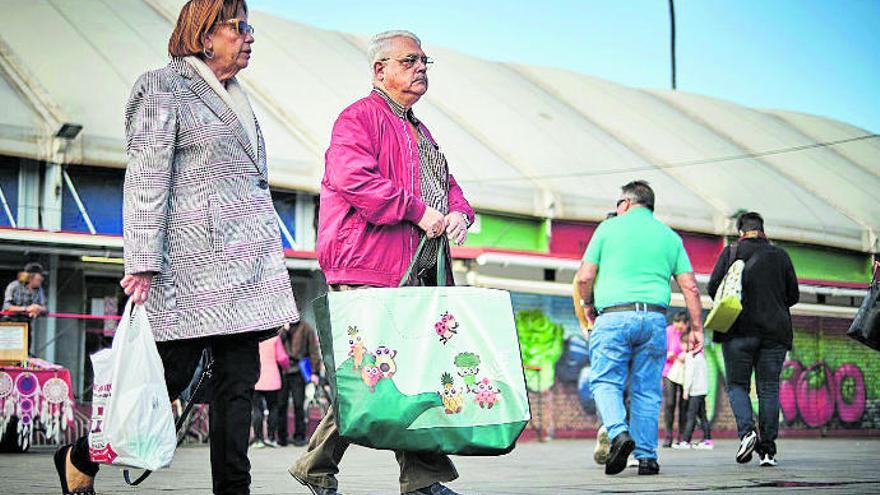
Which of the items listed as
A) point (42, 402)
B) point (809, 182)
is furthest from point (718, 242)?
point (42, 402)

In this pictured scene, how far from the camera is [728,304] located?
9.93 m

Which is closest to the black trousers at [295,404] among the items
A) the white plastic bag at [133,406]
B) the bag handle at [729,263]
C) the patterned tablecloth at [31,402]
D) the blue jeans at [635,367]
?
the patterned tablecloth at [31,402]

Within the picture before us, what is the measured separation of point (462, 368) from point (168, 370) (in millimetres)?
1043

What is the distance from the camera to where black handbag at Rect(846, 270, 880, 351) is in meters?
6.98

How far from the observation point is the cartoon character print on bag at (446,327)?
5.07 meters

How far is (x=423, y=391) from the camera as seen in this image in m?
5.00

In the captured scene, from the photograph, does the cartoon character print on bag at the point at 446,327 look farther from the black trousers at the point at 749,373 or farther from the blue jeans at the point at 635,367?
the black trousers at the point at 749,373

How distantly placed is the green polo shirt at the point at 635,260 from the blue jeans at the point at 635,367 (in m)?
0.13

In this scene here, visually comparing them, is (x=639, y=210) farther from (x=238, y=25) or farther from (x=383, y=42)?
(x=238, y=25)

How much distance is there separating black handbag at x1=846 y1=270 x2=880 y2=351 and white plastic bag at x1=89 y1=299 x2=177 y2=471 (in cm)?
371

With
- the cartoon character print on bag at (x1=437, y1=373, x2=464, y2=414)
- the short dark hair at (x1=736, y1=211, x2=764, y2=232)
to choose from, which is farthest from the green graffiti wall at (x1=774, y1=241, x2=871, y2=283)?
the cartoon character print on bag at (x1=437, y1=373, x2=464, y2=414)

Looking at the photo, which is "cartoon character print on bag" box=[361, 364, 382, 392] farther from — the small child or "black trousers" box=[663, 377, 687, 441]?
"black trousers" box=[663, 377, 687, 441]

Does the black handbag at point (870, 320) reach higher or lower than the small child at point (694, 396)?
higher

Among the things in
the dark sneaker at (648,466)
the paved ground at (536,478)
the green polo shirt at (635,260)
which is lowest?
the paved ground at (536,478)
